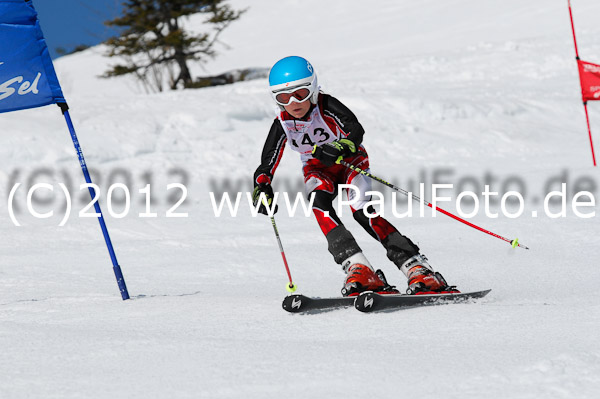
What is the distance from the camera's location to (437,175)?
11.6 m

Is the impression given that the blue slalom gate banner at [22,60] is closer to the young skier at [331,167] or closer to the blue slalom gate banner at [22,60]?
the blue slalom gate banner at [22,60]

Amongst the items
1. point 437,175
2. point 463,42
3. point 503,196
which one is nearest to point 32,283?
point 503,196

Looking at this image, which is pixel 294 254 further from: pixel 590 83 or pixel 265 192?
pixel 590 83

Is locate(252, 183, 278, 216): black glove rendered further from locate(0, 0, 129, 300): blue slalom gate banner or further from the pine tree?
the pine tree

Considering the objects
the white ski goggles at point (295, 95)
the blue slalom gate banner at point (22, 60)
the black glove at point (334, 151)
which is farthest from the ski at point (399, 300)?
the blue slalom gate banner at point (22, 60)

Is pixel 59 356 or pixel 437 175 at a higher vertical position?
pixel 59 356

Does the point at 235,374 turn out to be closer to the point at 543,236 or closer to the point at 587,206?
the point at 543,236

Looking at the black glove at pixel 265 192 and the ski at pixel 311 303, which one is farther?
the black glove at pixel 265 192

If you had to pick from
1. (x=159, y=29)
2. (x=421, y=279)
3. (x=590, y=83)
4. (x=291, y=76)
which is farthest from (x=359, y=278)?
(x=159, y=29)

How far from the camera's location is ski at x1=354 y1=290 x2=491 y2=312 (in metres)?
4.02

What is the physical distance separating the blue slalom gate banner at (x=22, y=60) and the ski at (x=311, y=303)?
2340mm

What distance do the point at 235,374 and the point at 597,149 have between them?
1193 cm

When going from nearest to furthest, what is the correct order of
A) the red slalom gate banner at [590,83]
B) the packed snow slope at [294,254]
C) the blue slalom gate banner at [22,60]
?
the packed snow slope at [294,254] < the blue slalom gate banner at [22,60] < the red slalom gate banner at [590,83]

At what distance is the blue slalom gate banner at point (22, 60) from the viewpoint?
4773 mm
